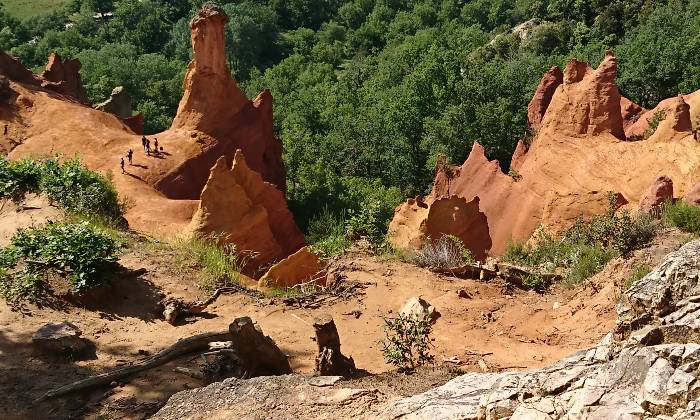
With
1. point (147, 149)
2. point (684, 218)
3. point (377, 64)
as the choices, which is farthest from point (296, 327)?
point (377, 64)

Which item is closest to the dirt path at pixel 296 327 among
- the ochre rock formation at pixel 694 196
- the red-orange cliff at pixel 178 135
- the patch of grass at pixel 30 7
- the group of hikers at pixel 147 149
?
the ochre rock formation at pixel 694 196

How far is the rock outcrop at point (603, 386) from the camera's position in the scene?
3102 mm

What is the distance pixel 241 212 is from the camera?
1398cm

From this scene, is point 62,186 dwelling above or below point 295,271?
above

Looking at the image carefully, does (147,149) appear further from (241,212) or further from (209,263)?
(209,263)

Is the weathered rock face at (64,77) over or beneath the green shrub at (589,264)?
over

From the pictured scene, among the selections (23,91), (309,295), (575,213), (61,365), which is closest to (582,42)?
(575,213)

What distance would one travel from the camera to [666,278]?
3.99m

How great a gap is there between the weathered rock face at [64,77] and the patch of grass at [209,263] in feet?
49.2

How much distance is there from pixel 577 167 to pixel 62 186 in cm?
1329

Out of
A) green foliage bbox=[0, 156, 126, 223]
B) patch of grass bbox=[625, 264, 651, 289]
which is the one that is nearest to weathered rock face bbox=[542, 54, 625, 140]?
patch of grass bbox=[625, 264, 651, 289]

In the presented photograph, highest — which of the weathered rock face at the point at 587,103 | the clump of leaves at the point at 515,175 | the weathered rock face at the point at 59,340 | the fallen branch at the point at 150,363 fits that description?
the weathered rock face at the point at 587,103

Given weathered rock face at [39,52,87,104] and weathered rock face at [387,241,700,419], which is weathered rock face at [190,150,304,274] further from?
weathered rock face at [39,52,87,104]

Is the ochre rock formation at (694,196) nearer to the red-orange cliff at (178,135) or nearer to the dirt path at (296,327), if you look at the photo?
the dirt path at (296,327)
